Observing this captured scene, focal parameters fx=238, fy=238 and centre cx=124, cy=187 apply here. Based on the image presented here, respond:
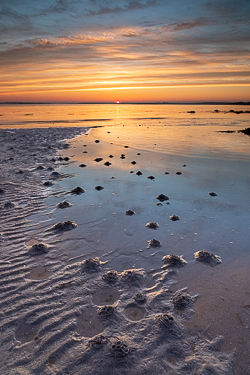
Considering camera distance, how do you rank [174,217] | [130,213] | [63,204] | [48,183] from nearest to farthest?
1. [174,217]
2. [130,213]
3. [63,204]
4. [48,183]

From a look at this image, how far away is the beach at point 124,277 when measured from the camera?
11.0 feet

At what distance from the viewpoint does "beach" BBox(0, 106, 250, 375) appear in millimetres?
3344

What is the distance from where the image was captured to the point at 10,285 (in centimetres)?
455

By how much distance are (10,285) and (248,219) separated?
6.62 metres

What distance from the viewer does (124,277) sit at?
15.8 feet

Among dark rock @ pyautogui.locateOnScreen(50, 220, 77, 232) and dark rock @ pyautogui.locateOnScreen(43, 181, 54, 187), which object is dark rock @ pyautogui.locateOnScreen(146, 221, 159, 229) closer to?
dark rock @ pyautogui.locateOnScreen(50, 220, 77, 232)

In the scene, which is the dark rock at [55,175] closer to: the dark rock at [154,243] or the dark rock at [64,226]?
the dark rock at [64,226]

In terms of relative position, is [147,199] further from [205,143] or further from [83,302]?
[205,143]

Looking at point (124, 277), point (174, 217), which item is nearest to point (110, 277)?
point (124, 277)

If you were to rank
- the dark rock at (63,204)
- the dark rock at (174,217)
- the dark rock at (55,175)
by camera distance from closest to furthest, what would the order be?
1. the dark rock at (174,217)
2. the dark rock at (63,204)
3. the dark rock at (55,175)

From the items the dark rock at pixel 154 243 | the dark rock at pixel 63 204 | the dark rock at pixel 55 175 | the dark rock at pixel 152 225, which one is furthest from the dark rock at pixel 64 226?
the dark rock at pixel 55 175

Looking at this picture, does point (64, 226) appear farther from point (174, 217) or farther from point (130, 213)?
point (174, 217)

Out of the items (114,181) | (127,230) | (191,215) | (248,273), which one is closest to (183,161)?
(114,181)

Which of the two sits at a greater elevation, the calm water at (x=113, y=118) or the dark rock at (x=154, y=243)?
the calm water at (x=113, y=118)
